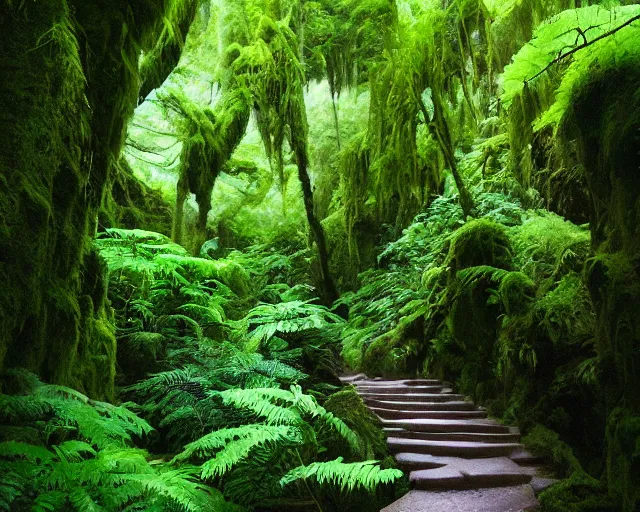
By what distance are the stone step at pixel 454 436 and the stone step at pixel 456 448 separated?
0.15 meters

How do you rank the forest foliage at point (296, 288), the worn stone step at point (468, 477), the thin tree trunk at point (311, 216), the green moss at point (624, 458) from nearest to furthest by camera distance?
the forest foliage at point (296, 288) → the green moss at point (624, 458) → the worn stone step at point (468, 477) → the thin tree trunk at point (311, 216)

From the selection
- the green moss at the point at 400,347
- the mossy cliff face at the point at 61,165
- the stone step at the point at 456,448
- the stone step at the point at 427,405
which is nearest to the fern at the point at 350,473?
the mossy cliff face at the point at 61,165

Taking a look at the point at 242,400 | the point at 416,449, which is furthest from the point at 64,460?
the point at 416,449

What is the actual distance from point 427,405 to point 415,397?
0.57 metres

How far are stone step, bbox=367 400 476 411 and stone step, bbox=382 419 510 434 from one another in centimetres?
60

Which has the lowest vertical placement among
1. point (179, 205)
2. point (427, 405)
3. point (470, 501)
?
point (470, 501)

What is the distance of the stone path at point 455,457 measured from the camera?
13.1 feet

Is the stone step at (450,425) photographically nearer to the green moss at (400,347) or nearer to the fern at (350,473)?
the fern at (350,473)

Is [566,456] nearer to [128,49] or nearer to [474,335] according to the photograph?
[474,335]

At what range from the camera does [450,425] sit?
18.7 ft

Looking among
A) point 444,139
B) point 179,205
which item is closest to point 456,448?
point 444,139

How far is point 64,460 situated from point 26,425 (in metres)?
0.37

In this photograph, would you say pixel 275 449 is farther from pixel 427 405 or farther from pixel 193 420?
pixel 427 405

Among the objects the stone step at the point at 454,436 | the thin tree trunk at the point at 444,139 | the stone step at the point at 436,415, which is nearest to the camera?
the stone step at the point at 454,436
